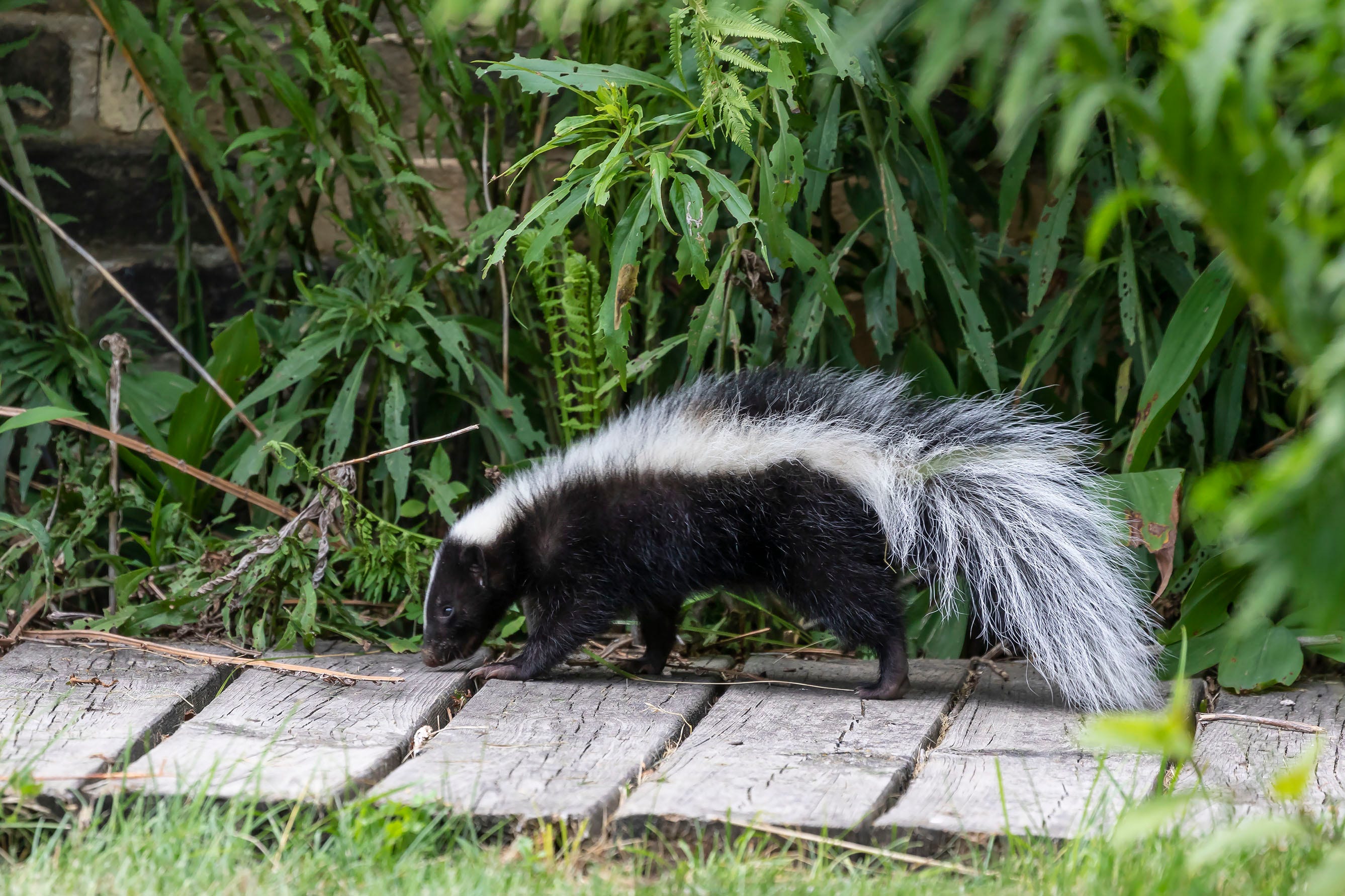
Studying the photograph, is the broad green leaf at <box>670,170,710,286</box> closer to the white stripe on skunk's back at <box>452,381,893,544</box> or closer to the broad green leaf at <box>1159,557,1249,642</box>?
the white stripe on skunk's back at <box>452,381,893,544</box>

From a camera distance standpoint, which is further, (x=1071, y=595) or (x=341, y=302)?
(x=341, y=302)

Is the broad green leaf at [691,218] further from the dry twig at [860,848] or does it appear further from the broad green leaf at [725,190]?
the dry twig at [860,848]

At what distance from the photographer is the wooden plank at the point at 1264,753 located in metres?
2.43

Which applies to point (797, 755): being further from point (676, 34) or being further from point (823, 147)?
point (823, 147)

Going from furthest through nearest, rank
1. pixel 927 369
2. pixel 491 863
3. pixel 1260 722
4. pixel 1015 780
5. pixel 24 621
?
pixel 927 369, pixel 24 621, pixel 1260 722, pixel 1015 780, pixel 491 863

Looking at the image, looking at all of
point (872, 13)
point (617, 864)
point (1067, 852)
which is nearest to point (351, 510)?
point (617, 864)

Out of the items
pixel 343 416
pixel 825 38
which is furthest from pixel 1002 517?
pixel 343 416

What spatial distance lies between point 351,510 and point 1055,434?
1935 millimetres

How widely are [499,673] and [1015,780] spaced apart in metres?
1.46

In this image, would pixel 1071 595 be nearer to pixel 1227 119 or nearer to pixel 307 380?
pixel 1227 119

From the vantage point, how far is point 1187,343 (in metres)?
3.34

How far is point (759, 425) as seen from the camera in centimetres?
351

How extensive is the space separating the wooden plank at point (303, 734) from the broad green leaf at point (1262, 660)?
1.86 metres

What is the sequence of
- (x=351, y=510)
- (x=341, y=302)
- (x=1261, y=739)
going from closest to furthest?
(x=1261, y=739)
(x=351, y=510)
(x=341, y=302)
